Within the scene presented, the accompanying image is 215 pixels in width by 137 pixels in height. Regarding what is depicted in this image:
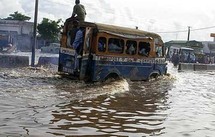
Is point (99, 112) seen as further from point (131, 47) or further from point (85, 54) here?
point (131, 47)

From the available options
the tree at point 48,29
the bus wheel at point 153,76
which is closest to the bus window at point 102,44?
the bus wheel at point 153,76

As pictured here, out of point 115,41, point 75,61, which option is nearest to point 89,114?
point 75,61

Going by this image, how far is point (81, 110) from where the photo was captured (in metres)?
8.47

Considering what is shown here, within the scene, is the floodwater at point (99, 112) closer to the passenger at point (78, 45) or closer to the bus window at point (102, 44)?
the passenger at point (78, 45)

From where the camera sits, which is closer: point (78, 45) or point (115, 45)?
point (78, 45)

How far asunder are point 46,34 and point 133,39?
40940 millimetres

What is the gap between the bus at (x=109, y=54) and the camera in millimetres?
13414

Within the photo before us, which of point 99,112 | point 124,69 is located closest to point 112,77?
point 124,69

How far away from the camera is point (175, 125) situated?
301 inches

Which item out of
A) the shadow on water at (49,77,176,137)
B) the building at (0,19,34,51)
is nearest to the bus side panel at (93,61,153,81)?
the shadow on water at (49,77,176,137)

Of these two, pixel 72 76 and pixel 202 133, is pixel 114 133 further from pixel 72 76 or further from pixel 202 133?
pixel 72 76

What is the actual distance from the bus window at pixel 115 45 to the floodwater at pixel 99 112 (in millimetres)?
1741

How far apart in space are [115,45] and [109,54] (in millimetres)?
604

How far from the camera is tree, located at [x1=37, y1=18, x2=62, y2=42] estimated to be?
53281 mm
